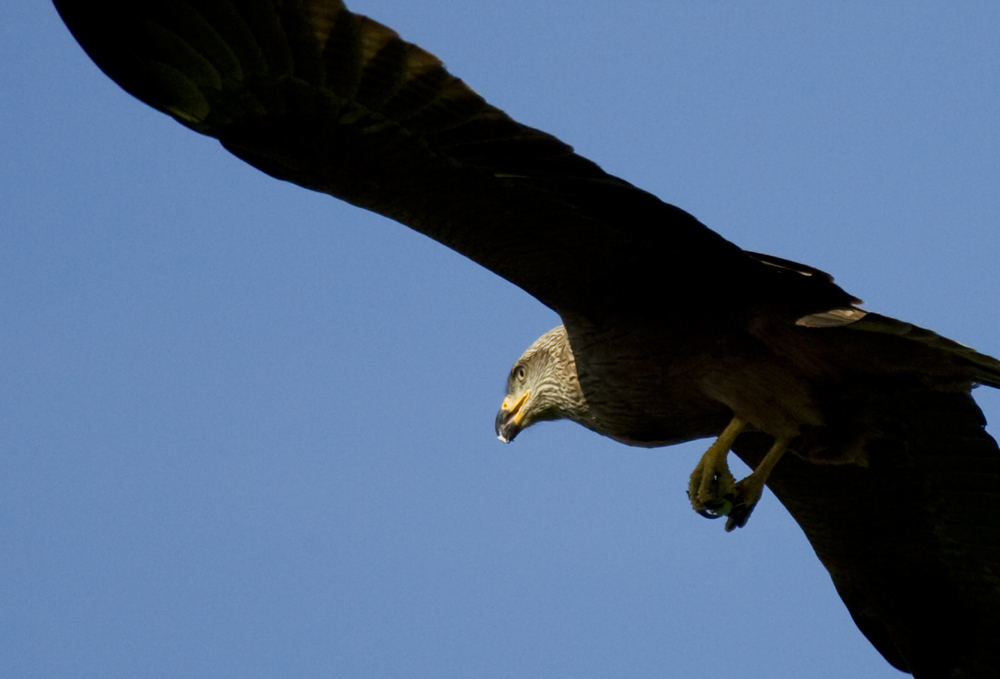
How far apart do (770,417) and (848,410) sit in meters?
0.37

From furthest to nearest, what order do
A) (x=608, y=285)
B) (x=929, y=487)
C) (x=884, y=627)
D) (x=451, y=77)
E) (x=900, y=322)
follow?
(x=884, y=627) < (x=929, y=487) < (x=608, y=285) < (x=900, y=322) < (x=451, y=77)

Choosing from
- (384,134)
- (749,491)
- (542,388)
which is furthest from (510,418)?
(384,134)

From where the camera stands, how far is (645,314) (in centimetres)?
704

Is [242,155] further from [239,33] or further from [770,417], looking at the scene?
[770,417]

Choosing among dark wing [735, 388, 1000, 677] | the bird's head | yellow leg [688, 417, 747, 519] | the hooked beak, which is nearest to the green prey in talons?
yellow leg [688, 417, 747, 519]

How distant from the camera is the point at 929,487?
7750 millimetres

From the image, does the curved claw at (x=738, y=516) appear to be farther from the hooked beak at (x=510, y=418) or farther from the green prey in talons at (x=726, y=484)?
the hooked beak at (x=510, y=418)

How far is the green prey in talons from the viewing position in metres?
7.08

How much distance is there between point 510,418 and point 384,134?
2491mm

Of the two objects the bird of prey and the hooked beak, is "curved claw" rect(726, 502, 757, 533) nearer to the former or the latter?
the bird of prey

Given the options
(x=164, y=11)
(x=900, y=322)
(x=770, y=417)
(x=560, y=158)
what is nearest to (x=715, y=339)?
(x=770, y=417)

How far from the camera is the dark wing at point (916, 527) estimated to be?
7434 mm

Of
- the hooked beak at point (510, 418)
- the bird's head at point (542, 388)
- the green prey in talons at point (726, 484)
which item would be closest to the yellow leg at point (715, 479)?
the green prey in talons at point (726, 484)

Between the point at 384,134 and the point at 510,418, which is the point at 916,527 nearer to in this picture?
the point at 510,418
